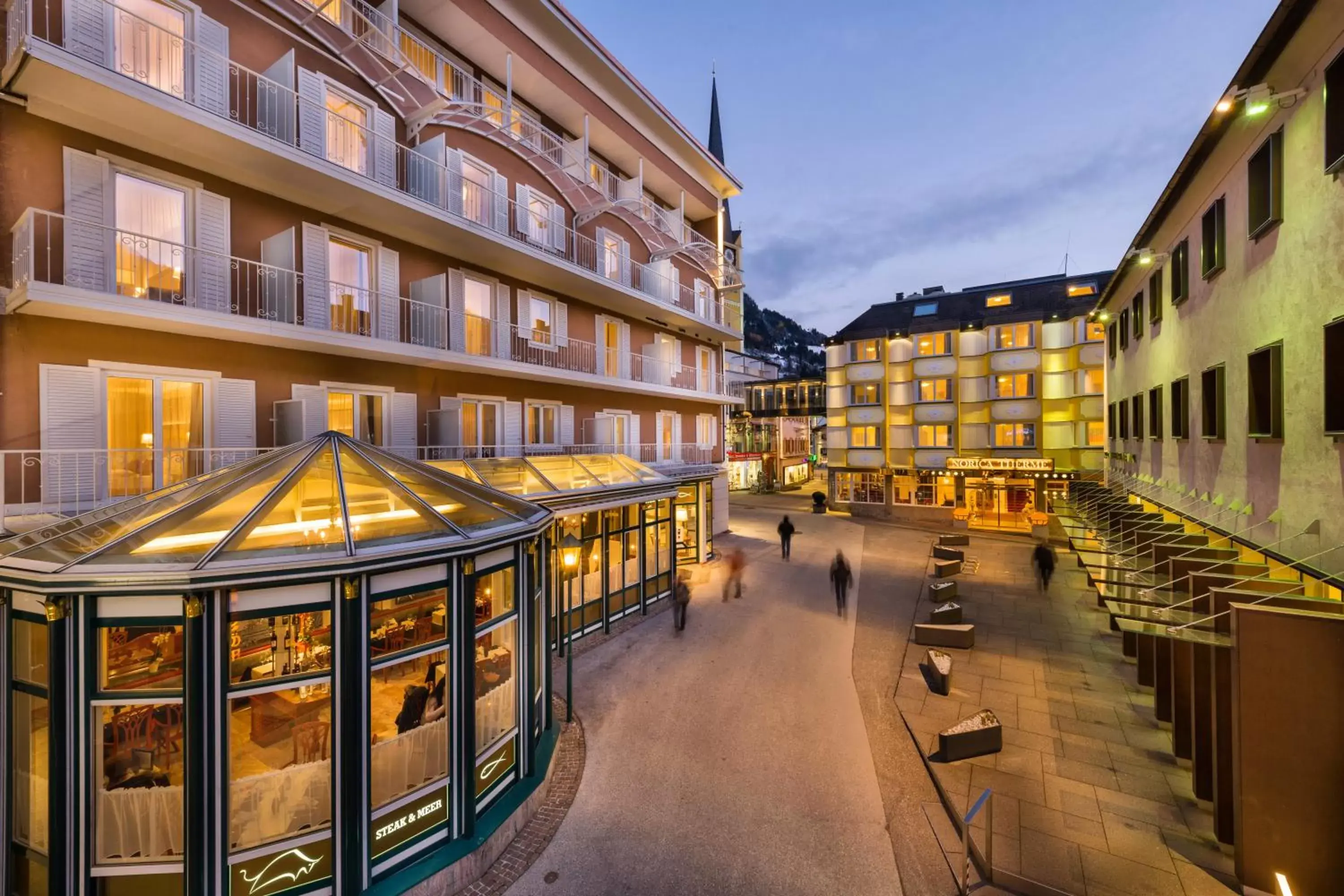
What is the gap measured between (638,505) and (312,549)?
10.5 metres

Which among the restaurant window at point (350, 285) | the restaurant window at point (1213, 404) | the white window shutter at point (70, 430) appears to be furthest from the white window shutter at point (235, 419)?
the restaurant window at point (1213, 404)

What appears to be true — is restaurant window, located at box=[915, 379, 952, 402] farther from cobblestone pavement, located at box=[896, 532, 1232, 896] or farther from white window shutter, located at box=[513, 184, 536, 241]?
white window shutter, located at box=[513, 184, 536, 241]

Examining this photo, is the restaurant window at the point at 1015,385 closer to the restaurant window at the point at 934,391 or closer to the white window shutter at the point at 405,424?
the restaurant window at the point at 934,391

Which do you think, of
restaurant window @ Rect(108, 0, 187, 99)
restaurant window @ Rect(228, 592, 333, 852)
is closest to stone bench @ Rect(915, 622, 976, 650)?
restaurant window @ Rect(228, 592, 333, 852)

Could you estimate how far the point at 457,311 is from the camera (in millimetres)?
13164

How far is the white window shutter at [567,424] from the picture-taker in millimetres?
16797

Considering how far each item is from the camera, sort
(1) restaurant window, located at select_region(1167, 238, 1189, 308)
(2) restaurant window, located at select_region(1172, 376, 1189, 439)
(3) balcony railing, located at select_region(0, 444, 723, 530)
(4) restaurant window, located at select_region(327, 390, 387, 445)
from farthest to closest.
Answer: (1) restaurant window, located at select_region(1167, 238, 1189, 308) < (2) restaurant window, located at select_region(1172, 376, 1189, 439) < (4) restaurant window, located at select_region(327, 390, 387, 445) < (3) balcony railing, located at select_region(0, 444, 723, 530)

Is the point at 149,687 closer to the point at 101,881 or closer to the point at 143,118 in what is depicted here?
the point at 101,881

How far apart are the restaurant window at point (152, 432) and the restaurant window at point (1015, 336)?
32.7 metres

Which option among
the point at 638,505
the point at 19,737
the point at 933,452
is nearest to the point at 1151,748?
the point at 638,505

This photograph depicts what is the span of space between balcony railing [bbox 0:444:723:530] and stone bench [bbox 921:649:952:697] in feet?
43.6

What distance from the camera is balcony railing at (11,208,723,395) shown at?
7801 mm

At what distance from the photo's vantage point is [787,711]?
992cm

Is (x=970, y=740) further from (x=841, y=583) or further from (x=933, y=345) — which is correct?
(x=933, y=345)
